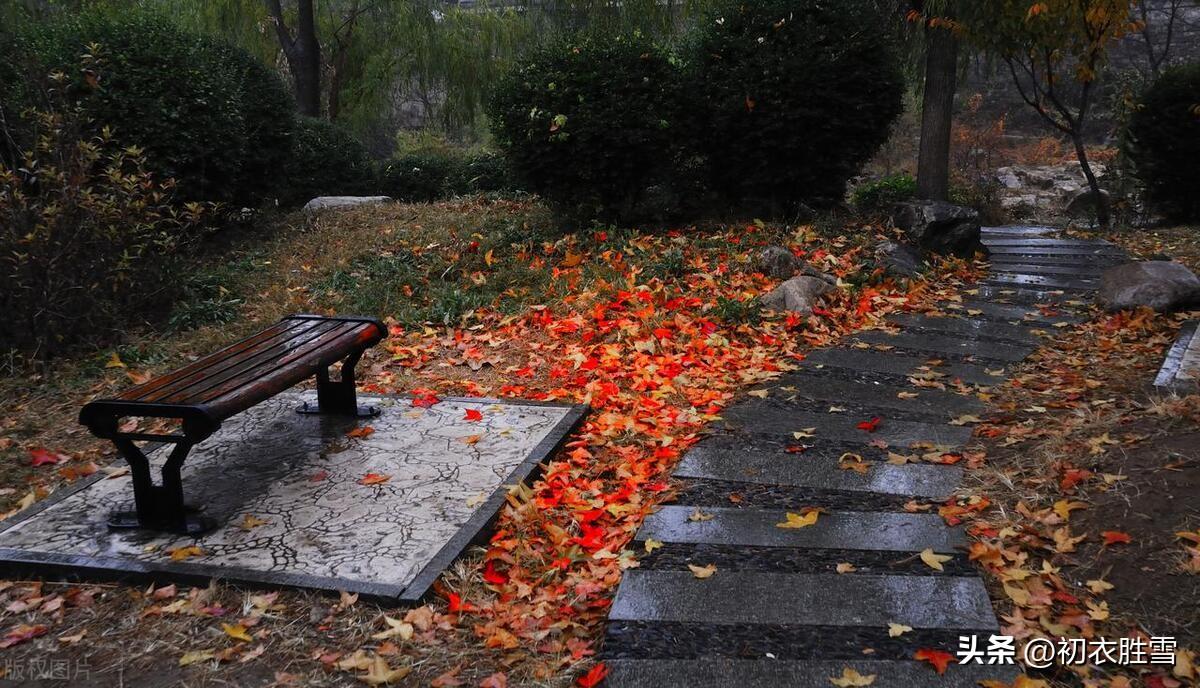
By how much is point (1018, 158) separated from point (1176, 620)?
635 inches

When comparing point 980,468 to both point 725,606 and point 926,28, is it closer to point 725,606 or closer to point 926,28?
point 725,606

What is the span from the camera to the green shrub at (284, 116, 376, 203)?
1130 cm

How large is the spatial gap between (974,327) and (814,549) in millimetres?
3351

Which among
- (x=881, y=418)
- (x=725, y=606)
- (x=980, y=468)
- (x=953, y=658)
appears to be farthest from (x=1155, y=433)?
(x=725, y=606)

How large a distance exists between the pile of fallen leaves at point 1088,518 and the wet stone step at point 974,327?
97cm

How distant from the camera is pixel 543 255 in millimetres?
7582

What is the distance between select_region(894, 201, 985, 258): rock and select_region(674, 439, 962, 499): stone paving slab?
4429 millimetres

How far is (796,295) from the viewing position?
5.96 meters

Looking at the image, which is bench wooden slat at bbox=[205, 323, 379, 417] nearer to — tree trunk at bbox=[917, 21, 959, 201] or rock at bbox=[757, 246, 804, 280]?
rock at bbox=[757, 246, 804, 280]

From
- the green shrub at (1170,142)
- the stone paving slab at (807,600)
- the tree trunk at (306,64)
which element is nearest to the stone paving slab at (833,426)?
the stone paving slab at (807,600)

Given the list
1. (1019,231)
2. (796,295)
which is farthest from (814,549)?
(1019,231)

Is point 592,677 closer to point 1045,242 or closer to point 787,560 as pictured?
point 787,560

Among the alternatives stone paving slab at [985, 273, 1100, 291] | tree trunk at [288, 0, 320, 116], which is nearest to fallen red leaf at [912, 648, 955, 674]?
stone paving slab at [985, 273, 1100, 291]

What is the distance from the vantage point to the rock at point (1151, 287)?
5816 mm
